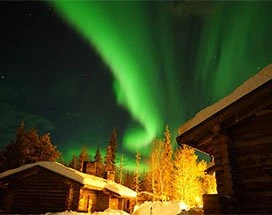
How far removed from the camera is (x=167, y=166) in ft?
146

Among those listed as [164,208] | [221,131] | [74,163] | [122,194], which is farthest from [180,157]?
[74,163]

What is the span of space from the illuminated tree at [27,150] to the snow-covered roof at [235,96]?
36765 millimetres

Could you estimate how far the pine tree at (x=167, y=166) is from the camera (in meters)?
42.4

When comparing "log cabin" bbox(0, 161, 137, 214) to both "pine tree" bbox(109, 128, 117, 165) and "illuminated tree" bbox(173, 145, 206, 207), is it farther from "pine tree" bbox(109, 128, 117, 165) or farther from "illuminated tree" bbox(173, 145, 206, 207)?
"pine tree" bbox(109, 128, 117, 165)

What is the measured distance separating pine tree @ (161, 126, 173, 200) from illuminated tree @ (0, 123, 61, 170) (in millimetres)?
17158

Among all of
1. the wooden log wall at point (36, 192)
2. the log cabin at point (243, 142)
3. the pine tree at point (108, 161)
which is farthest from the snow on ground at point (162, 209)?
the pine tree at point (108, 161)

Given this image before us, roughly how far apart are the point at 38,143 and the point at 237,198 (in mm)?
39425

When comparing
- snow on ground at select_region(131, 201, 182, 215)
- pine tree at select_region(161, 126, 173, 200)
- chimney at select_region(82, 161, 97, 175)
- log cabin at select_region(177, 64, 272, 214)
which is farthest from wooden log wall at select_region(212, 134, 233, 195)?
pine tree at select_region(161, 126, 173, 200)

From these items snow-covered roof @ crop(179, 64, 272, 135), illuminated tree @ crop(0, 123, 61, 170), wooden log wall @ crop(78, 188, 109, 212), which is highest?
illuminated tree @ crop(0, 123, 61, 170)

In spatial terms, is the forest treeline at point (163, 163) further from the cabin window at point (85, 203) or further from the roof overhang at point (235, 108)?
the roof overhang at point (235, 108)

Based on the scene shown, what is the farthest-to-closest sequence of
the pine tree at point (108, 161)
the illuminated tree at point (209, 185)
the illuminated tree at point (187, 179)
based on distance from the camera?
the pine tree at point (108, 161), the illuminated tree at point (209, 185), the illuminated tree at point (187, 179)

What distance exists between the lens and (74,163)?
275 ft

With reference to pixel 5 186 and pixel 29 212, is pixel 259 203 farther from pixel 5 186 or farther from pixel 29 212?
pixel 5 186

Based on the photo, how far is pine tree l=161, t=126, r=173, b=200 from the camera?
4241cm
